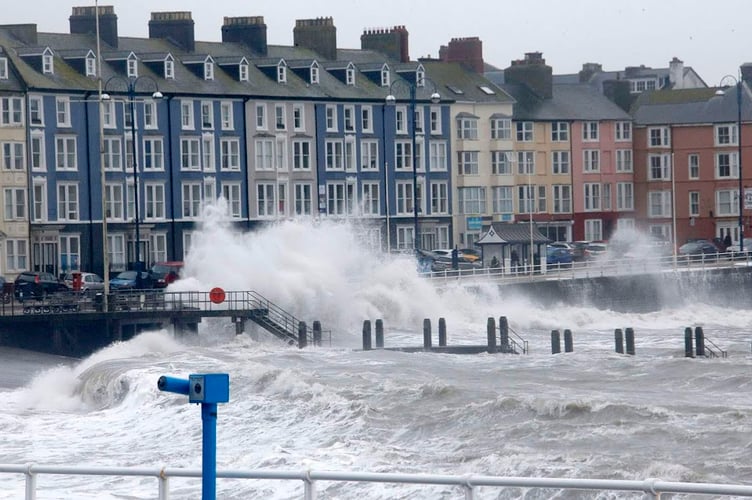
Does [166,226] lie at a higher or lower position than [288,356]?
higher

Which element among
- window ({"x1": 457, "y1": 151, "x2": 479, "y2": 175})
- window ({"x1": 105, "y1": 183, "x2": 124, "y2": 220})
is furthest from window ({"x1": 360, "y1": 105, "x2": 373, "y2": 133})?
window ({"x1": 105, "y1": 183, "x2": 124, "y2": 220})

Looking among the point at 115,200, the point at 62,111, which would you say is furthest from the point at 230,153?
the point at 62,111

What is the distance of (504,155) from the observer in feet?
295

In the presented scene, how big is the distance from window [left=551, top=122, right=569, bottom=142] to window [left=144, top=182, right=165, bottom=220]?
2927 cm

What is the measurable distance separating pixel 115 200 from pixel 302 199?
10.5 m

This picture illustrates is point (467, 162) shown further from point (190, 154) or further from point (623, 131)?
point (190, 154)

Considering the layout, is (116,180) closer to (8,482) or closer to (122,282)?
(122,282)

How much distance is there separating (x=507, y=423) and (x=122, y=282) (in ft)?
119

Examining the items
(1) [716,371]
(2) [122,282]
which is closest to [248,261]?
(2) [122,282]

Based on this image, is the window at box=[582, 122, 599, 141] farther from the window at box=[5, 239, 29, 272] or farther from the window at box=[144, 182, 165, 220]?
the window at box=[5, 239, 29, 272]

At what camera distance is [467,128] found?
3447 inches

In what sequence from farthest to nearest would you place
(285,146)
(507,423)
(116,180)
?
(285,146) → (116,180) → (507,423)

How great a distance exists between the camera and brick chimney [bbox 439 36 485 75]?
93.4 meters

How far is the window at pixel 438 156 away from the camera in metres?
84.6
